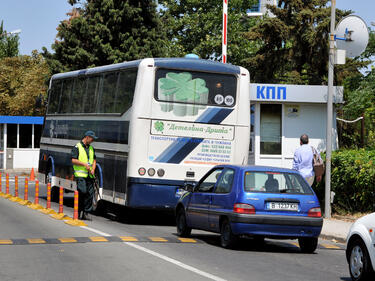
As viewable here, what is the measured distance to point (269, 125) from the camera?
25.4 metres

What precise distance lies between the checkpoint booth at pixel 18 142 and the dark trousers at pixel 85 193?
29.7m

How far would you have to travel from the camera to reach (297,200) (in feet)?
39.9

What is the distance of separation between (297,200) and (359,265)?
3.35 meters

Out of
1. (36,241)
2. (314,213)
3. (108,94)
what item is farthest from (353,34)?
(36,241)

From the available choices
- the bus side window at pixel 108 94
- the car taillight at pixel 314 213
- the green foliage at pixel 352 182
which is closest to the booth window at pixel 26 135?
the bus side window at pixel 108 94

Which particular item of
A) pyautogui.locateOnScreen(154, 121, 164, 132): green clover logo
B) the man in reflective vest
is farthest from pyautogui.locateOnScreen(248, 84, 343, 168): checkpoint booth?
the man in reflective vest

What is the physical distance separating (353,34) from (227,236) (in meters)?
8.71

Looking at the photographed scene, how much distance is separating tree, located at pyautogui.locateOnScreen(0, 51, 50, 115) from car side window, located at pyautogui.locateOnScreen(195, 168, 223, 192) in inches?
1695

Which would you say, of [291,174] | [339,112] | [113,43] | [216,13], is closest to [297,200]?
[291,174]

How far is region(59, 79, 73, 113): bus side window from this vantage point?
2133 centimetres

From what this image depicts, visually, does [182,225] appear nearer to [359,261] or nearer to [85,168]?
[85,168]

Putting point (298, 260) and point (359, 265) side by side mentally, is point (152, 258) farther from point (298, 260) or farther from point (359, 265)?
point (359, 265)

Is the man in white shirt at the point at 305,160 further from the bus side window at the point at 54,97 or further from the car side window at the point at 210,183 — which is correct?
the bus side window at the point at 54,97

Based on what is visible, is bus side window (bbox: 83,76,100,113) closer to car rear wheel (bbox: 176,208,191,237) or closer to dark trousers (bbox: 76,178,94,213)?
dark trousers (bbox: 76,178,94,213)
